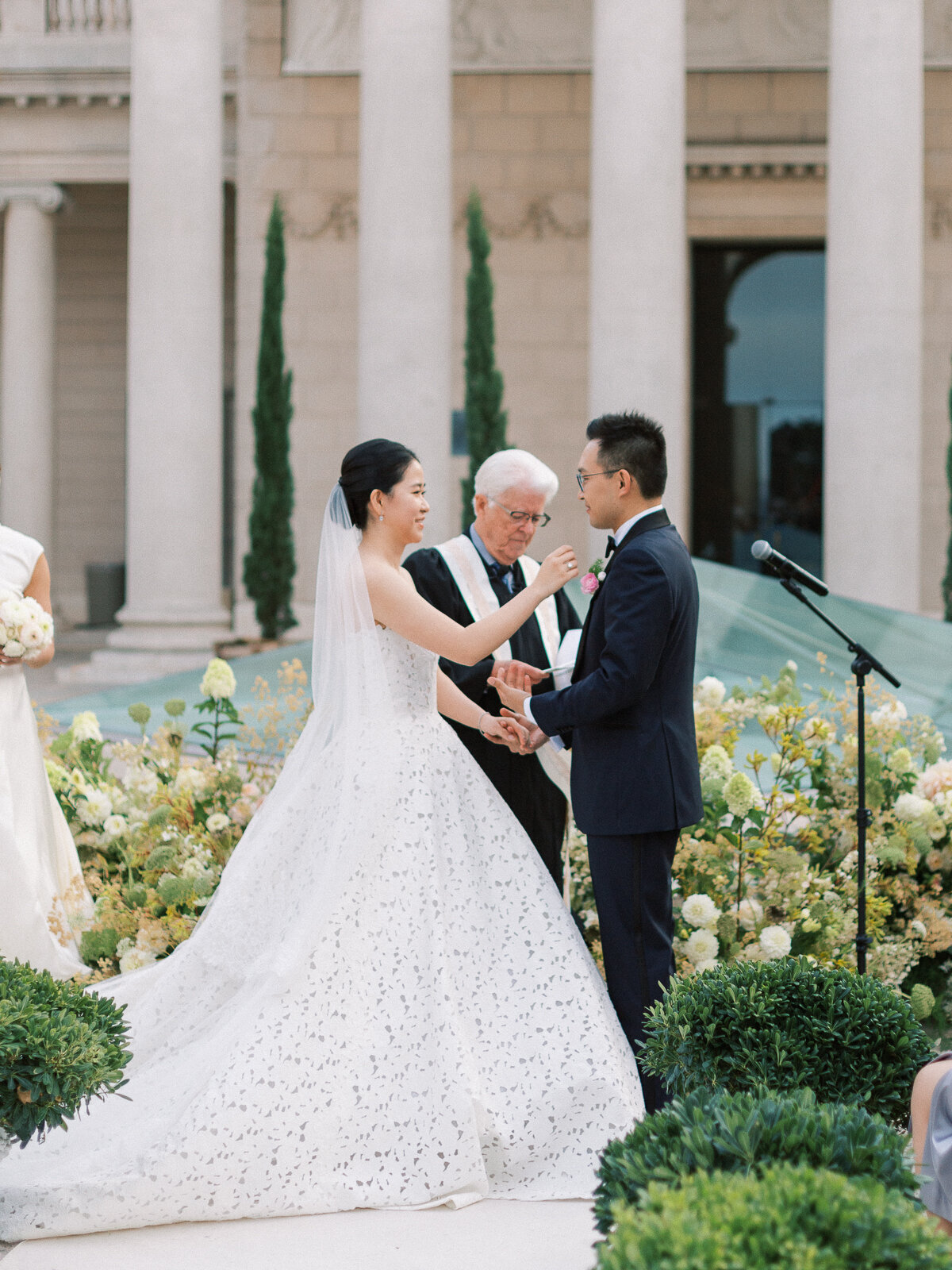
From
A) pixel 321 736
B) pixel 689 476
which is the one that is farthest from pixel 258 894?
pixel 689 476

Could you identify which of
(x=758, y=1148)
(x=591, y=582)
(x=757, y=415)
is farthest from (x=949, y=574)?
(x=758, y=1148)

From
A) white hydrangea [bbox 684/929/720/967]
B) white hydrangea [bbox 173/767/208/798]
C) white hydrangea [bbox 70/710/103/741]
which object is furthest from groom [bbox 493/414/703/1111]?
white hydrangea [bbox 70/710/103/741]

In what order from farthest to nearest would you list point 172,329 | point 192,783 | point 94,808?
point 172,329 → point 94,808 → point 192,783

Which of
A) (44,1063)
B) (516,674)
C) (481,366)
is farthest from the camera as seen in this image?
(481,366)

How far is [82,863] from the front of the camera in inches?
251

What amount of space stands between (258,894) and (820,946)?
229cm

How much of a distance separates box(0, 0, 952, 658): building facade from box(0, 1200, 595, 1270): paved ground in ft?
34.6

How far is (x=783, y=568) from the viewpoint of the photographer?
4.63m

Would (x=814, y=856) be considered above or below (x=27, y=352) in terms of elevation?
below

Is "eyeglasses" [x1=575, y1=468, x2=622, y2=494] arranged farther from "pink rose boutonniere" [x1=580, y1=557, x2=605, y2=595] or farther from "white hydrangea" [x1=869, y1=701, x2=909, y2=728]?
"white hydrangea" [x1=869, y1=701, x2=909, y2=728]

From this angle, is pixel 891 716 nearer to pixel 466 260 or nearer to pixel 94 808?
pixel 94 808

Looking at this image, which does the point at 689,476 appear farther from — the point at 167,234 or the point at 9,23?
the point at 9,23

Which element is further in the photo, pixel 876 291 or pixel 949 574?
pixel 949 574

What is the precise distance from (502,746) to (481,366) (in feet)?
38.9
